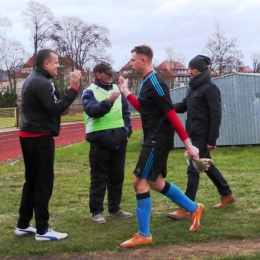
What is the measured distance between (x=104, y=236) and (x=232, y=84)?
12963 mm

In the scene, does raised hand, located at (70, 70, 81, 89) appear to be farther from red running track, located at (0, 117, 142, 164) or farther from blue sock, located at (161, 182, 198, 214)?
red running track, located at (0, 117, 142, 164)

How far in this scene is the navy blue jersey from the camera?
16.4 feet

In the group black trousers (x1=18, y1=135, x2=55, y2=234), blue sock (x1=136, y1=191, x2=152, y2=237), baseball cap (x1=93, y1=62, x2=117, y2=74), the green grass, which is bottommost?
the green grass

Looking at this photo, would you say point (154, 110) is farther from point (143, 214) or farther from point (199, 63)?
point (199, 63)

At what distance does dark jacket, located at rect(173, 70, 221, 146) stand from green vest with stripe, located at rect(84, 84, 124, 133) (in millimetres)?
926

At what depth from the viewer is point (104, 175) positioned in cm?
619

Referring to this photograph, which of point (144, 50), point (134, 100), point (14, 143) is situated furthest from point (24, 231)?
point (14, 143)

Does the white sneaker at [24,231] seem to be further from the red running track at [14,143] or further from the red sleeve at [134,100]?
the red running track at [14,143]

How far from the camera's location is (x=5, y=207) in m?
7.07

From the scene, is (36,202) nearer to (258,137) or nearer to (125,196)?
(125,196)

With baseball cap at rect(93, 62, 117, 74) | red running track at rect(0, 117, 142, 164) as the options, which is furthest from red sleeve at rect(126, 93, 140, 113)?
red running track at rect(0, 117, 142, 164)

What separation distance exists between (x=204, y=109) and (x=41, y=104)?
2.13 metres

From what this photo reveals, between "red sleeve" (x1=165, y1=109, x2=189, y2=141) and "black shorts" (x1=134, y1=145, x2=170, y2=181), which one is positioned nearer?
"red sleeve" (x1=165, y1=109, x2=189, y2=141)

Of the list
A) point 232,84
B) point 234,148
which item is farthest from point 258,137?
point 232,84
